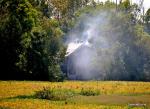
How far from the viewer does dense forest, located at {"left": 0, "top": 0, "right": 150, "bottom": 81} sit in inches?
2071

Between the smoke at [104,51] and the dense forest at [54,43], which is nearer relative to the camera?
Answer: the dense forest at [54,43]

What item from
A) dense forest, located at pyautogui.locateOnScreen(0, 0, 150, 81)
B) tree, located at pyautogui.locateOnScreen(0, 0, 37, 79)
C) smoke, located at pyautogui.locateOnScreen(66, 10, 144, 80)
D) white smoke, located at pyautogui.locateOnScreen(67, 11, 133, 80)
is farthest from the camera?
smoke, located at pyautogui.locateOnScreen(66, 10, 144, 80)

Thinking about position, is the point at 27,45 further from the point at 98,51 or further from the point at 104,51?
the point at 104,51

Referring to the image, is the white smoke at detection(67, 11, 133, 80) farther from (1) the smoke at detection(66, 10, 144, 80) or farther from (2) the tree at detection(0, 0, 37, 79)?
(2) the tree at detection(0, 0, 37, 79)

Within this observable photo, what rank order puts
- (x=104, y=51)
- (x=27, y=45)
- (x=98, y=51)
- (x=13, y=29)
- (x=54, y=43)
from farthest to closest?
1. (x=98, y=51)
2. (x=104, y=51)
3. (x=54, y=43)
4. (x=13, y=29)
5. (x=27, y=45)

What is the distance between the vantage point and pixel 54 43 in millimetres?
55656

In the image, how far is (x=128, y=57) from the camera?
65.3 metres

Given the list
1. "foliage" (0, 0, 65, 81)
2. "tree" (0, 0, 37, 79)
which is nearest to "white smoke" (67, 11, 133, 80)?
"foliage" (0, 0, 65, 81)

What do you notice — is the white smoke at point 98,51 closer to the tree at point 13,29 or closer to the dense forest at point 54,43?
the dense forest at point 54,43

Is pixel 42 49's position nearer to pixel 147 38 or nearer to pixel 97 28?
pixel 97 28

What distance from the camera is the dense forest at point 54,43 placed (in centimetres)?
5259

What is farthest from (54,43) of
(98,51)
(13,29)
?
(98,51)

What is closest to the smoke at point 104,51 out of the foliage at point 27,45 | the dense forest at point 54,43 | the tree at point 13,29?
the dense forest at point 54,43

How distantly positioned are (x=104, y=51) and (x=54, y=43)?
9913 mm
